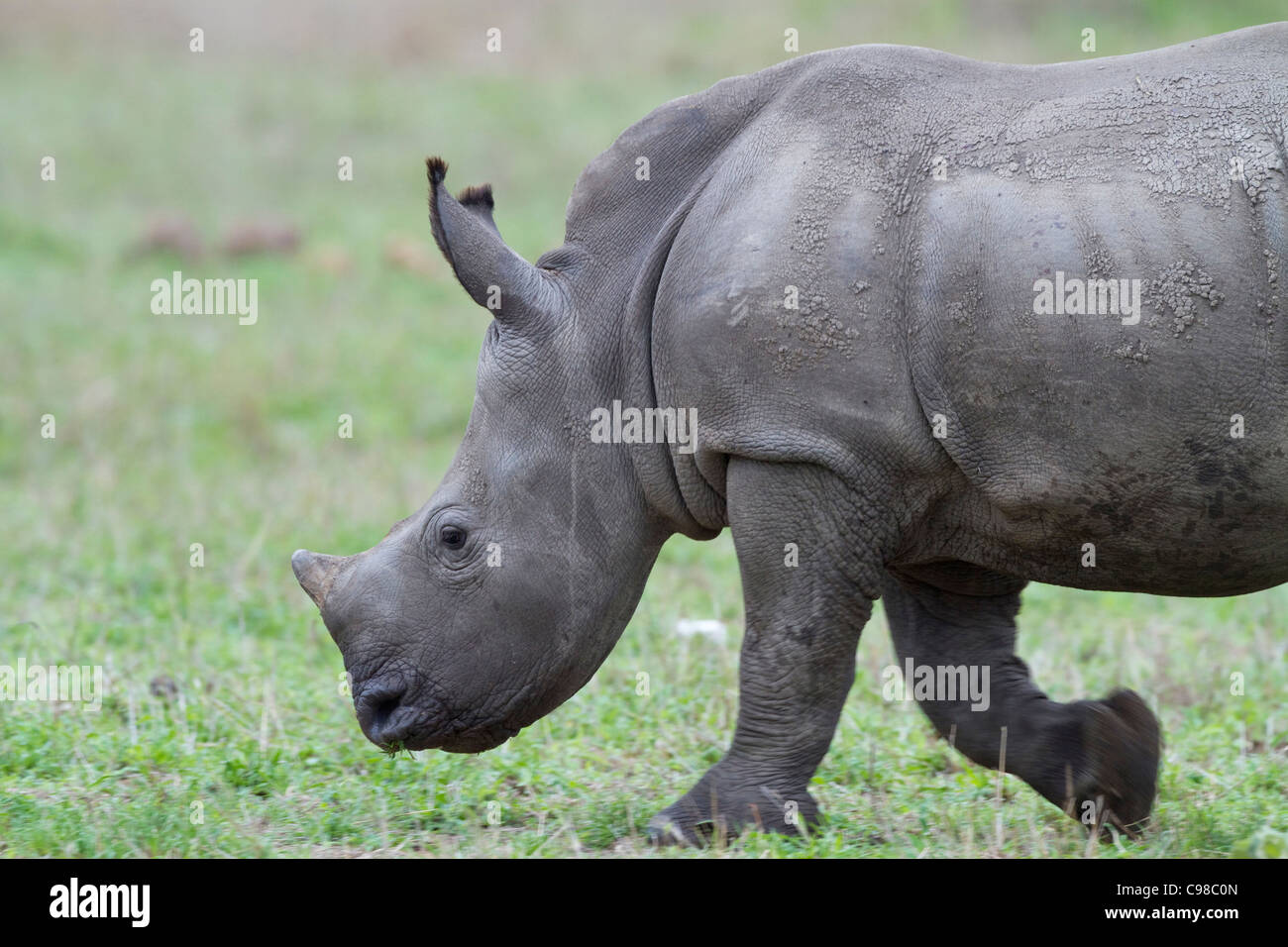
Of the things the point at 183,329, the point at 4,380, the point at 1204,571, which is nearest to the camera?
the point at 1204,571

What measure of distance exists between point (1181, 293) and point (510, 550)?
195 centimetres

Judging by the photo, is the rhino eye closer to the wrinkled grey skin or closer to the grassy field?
the wrinkled grey skin

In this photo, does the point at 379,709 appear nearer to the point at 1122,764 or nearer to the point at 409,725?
the point at 409,725

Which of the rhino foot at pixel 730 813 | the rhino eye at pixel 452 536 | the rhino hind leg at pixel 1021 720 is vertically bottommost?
the rhino foot at pixel 730 813

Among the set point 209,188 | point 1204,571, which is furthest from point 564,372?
point 209,188

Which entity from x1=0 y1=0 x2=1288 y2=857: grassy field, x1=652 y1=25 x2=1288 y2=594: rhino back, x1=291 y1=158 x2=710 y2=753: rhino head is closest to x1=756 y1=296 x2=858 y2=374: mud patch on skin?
x1=652 y1=25 x2=1288 y2=594: rhino back

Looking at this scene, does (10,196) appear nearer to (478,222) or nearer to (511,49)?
(511,49)

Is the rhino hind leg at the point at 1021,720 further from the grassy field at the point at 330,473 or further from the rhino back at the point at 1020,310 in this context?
the rhino back at the point at 1020,310

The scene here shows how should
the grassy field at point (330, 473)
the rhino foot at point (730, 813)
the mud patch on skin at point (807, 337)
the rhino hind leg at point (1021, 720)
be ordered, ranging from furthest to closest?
the grassy field at point (330, 473) < the rhino hind leg at point (1021, 720) < the rhino foot at point (730, 813) < the mud patch on skin at point (807, 337)

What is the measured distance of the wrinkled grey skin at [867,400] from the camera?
4.03 metres

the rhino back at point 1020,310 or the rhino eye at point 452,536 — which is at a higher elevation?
the rhino back at point 1020,310

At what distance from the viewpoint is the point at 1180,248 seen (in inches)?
157

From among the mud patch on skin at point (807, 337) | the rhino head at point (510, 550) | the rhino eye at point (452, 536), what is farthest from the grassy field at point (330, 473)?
the mud patch on skin at point (807, 337)
